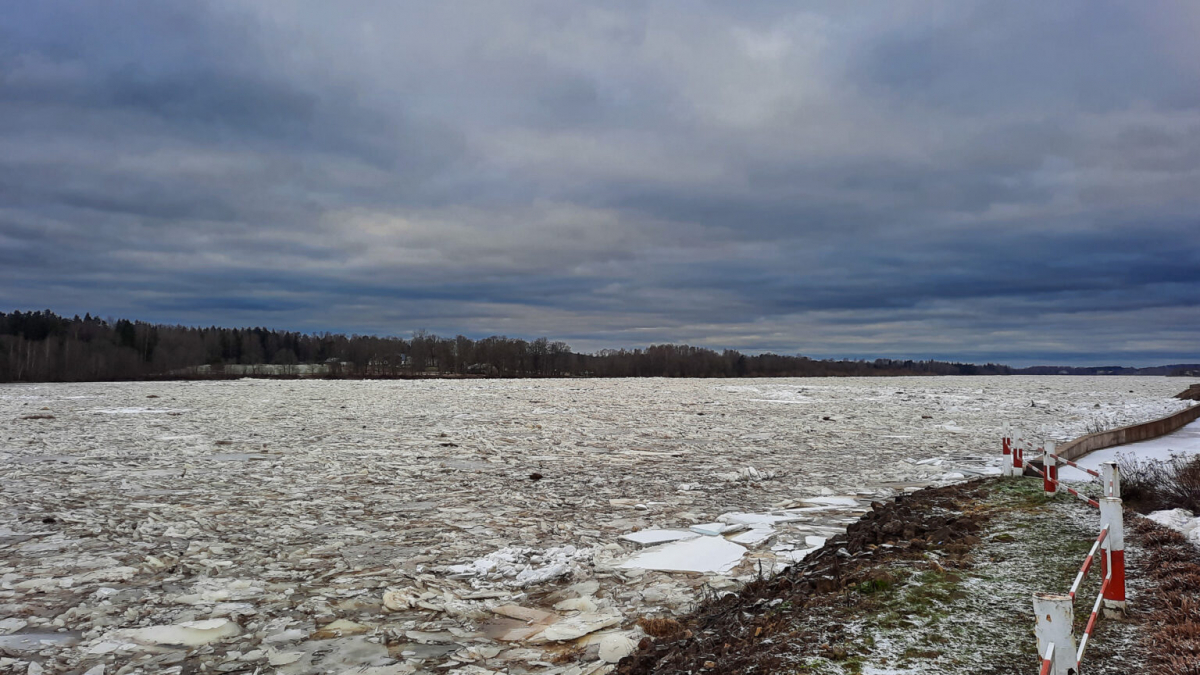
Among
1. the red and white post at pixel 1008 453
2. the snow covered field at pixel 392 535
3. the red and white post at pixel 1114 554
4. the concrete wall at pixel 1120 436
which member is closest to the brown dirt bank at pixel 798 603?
the snow covered field at pixel 392 535

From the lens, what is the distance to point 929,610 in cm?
387

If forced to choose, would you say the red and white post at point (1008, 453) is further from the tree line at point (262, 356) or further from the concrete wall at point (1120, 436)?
the tree line at point (262, 356)

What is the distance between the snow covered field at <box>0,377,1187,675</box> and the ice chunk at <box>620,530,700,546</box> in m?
0.04

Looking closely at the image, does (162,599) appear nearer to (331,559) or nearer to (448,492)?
(331,559)

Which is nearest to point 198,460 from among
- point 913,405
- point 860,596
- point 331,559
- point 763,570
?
point 331,559

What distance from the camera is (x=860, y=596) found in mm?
4137

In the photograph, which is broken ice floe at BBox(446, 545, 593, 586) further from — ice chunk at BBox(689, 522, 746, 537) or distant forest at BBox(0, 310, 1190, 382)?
distant forest at BBox(0, 310, 1190, 382)

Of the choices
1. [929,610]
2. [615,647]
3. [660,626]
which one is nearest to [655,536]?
[660,626]

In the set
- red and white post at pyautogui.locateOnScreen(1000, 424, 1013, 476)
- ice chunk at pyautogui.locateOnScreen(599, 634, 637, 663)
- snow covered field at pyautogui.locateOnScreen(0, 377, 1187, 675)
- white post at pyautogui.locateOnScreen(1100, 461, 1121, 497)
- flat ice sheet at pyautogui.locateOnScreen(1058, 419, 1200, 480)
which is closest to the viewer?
ice chunk at pyautogui.locateOnScreen(599, 634, 637, 663)

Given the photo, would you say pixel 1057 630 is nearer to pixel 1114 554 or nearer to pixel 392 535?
pixel 1114 554

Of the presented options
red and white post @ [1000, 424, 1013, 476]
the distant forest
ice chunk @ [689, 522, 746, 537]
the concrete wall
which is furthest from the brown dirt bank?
the distant forest

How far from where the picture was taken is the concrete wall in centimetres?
1094

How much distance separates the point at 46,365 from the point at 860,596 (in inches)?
3293

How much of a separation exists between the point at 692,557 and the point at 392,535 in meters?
2.87
